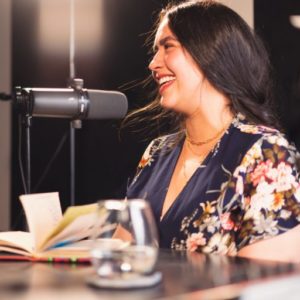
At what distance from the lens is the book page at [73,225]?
1.46 meters

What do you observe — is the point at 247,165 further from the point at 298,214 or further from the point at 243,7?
the point at 243,7

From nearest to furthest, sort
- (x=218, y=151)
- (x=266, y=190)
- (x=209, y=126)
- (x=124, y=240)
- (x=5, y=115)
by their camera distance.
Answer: (x=124, y=240) < (x=266, y=190) < (x=218, y=151) < (x=209, y=126) < (x=5, y=115)

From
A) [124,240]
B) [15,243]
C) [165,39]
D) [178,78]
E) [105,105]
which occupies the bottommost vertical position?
[15,243]

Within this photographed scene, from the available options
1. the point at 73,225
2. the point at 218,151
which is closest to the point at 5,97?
the point at 218,151

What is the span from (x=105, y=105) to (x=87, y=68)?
5.04ft

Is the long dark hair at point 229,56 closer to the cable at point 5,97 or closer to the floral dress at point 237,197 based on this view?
the floral dress at point 237,197

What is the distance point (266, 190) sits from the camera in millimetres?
1807

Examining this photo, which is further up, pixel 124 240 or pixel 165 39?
pixel 165 39

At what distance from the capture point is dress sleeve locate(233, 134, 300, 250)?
1787 mm

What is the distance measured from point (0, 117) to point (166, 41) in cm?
183

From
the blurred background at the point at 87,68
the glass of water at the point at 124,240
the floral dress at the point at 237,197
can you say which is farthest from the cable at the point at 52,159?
the glass of water at the point at 124,240

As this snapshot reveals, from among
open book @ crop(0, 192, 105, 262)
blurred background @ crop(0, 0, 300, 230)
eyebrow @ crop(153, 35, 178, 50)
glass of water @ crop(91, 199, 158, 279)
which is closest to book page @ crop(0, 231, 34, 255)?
open book @ crop(0, 192, 105, 262)

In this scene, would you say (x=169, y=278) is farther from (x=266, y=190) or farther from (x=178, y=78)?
(x=178, y=78)

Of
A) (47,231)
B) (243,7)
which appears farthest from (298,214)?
(243,7)
